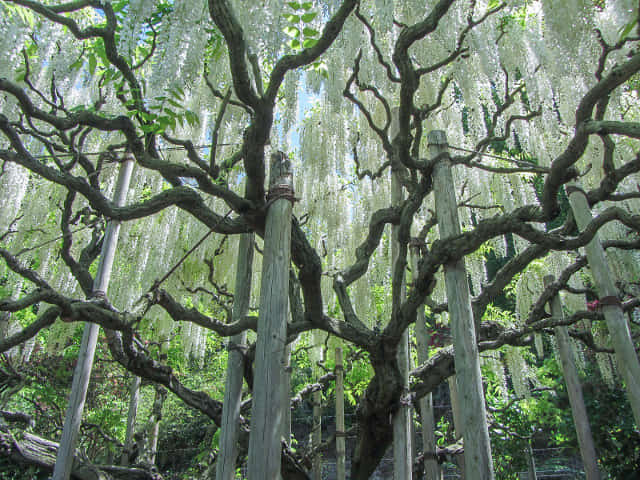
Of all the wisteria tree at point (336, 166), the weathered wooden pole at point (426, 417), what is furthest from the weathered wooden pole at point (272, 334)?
the weathered wooden pole at point (426, 417)

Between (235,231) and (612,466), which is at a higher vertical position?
(235,231)

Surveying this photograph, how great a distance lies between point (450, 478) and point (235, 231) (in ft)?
35.2

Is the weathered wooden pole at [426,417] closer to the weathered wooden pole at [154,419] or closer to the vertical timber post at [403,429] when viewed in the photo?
the vertical timber post at [403,429]

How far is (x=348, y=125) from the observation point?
597 cm

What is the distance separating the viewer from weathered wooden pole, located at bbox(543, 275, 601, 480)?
3633 mm

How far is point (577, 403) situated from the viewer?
12.6ft

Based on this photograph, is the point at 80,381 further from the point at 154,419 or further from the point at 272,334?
the point at 154,419

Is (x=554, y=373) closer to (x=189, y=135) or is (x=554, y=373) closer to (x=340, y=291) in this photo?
(x=340, y=291)

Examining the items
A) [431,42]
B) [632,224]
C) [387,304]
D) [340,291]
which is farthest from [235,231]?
[387,304]

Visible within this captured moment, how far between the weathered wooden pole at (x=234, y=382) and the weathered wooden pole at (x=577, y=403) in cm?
302

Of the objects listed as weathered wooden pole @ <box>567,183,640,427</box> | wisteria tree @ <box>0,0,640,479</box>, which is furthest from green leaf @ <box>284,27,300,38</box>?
weathered wooden pole @ <box>567,183,640,427</box>

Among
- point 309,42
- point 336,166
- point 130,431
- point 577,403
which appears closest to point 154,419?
point 130,431

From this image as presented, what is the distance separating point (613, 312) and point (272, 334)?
290 centimetres

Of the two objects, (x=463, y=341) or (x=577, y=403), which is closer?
(x=463, y=341)
